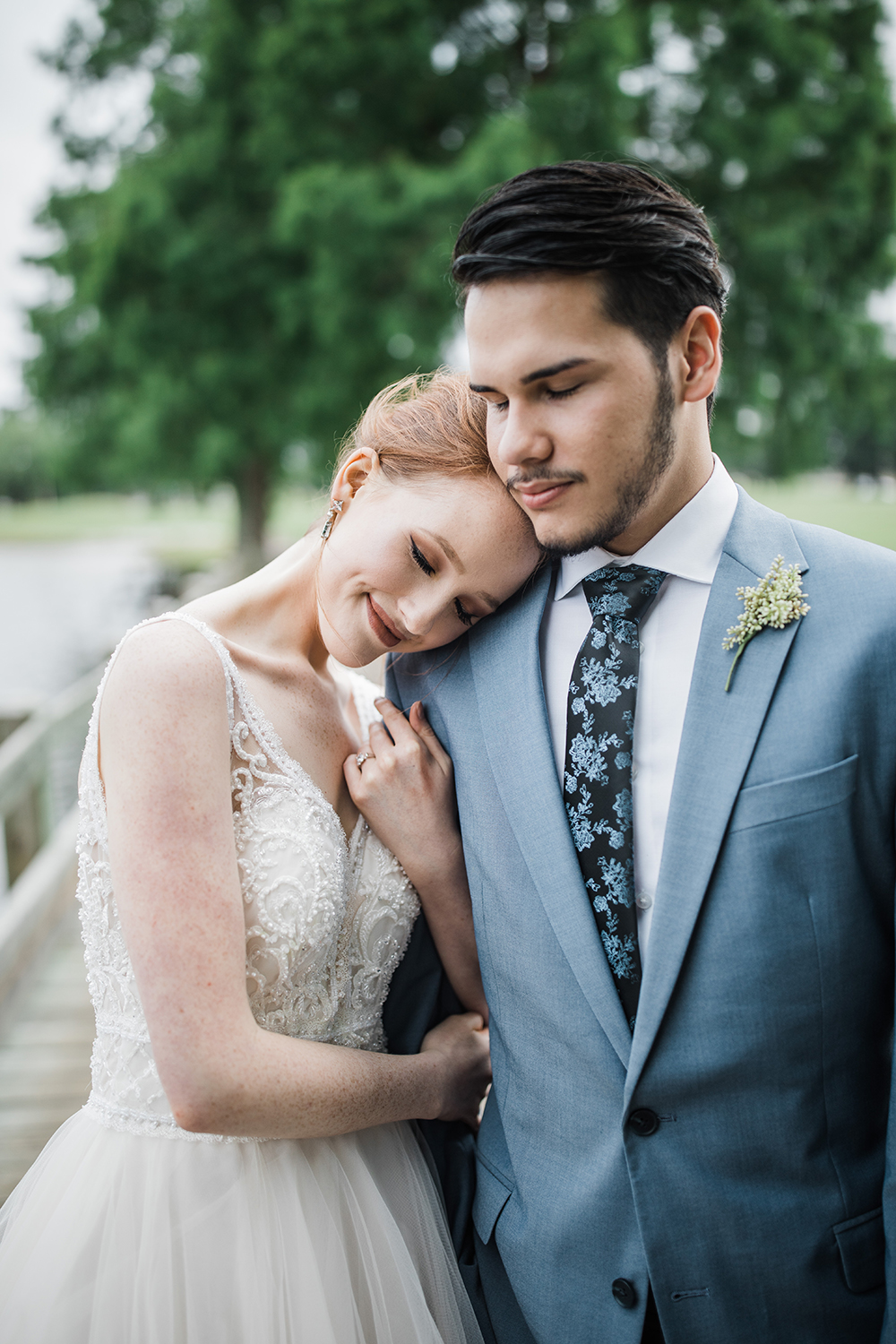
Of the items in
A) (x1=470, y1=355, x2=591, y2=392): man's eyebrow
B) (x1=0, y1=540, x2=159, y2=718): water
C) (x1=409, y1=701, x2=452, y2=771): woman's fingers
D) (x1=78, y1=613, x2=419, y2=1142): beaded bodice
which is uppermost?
(x1=0, y1=540, x2=159, y2=718): water

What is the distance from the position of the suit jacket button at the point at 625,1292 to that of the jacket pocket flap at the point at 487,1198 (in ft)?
0.88

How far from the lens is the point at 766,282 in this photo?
1088 centimetres

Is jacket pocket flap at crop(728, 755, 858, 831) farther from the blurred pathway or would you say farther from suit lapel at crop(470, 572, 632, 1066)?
the blurred pathway

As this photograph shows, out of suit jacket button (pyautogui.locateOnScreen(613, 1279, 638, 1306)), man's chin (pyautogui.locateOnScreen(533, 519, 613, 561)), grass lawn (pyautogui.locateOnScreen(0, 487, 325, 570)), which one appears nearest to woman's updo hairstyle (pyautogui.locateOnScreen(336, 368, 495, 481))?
man's chin (pyautogui.locateOnScreen(533, 519, 613, 561))

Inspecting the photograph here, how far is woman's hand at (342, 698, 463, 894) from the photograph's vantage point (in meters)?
1.90

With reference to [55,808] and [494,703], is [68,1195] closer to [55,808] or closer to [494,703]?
[494,703]

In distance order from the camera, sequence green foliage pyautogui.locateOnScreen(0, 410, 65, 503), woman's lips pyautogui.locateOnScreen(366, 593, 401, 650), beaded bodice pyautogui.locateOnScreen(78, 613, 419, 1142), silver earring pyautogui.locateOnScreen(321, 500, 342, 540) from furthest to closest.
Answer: green foliage pyautogui.locateOnScreen(0, 410, 65, 503)
silver earring pyautogui.locateOnScreen(321, 500, 342, 540)
woman's lips pyautogui.locateOnScreen(366, 593, 401, 650)
beaded bodice pyautogui.locateOnScreen(78, 613, 419, 1142)

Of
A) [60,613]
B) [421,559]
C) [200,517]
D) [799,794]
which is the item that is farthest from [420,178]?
[200,517]

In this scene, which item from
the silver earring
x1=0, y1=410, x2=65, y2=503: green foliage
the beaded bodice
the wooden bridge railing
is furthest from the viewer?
x1=0, y1=410, x2=65, y2=503: green foliage

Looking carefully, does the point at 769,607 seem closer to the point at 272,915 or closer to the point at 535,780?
the point at 535,780

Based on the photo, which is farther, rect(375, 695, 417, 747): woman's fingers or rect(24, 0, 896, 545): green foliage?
rect(24, 0, 896, 545): green foliage

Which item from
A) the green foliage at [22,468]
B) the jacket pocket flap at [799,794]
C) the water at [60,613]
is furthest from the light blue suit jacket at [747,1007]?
the green foliage at [22,468]

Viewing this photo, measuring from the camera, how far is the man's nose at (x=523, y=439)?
1567mm

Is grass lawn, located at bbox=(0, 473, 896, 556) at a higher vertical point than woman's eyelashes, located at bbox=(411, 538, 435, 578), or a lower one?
higher
